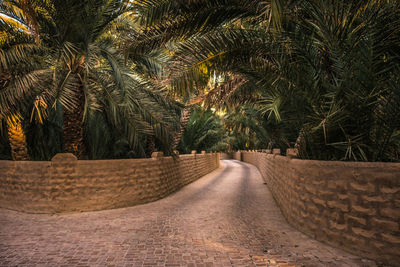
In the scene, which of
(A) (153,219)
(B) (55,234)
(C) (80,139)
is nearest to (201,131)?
(C) (80,139)

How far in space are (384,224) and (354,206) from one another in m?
0.39

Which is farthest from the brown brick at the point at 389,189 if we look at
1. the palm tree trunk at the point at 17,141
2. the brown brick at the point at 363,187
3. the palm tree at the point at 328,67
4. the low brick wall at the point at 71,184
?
the palm tree trunk at the point at 17,141

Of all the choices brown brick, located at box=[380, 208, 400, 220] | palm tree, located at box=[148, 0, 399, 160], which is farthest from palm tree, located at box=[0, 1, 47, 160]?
brown brick, located at box=[380, 208, 400, 220]

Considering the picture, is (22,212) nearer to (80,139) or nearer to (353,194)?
(80,139)

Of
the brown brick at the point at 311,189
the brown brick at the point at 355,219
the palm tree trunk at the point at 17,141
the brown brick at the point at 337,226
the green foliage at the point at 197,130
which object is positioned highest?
the green foliage at the point at 197,130

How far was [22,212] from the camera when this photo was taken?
235 inches

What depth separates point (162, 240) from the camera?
408 cm

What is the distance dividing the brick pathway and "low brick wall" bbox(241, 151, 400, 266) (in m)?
0.21

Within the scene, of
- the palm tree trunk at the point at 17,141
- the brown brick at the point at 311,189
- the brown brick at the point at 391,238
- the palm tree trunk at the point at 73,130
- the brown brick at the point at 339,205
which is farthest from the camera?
the palm tree trunk at the point at 17,141

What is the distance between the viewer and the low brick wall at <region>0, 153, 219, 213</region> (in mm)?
5816

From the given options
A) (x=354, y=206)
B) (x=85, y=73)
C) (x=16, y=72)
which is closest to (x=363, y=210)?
(x=354, y=206)

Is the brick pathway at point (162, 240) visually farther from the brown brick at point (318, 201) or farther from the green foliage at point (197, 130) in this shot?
the green foliage at point (197, 130)

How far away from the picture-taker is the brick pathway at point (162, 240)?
130 inches

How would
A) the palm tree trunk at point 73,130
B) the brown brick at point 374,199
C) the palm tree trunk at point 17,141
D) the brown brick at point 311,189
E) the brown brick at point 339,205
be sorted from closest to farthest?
the brown brick at point 374,199
the brown brick at point 339,205
the brown brick at point 311,189
the palm tree trunk at point 73,130
the palm tree trunk at point 17,141
